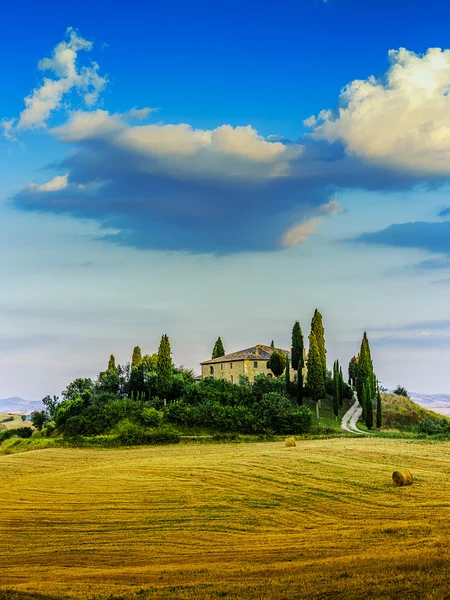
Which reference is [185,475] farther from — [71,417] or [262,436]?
[71,417]

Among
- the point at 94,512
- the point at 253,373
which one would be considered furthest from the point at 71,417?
the point at 94,512

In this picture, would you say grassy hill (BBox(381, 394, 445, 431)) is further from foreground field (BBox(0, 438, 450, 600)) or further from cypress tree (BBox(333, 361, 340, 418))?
foreground field (BBox(0, 438, 450, 600))

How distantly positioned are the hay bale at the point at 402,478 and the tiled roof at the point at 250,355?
6107 cm

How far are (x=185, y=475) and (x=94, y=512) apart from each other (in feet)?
28.6

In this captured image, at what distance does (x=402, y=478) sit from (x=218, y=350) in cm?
7419

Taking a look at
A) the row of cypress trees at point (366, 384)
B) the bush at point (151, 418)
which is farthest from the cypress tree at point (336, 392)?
the bush at point (151, 418)

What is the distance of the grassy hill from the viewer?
7738 centimetres

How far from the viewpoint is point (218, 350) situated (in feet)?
343

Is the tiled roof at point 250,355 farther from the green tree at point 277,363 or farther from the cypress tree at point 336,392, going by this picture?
the cypress tree at point 336,392

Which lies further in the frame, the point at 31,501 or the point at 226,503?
the point at 31,501

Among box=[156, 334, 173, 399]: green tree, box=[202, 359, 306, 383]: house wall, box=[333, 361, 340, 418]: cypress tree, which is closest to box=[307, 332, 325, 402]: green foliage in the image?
box=[333, 361, 340, 418]: cypress tree

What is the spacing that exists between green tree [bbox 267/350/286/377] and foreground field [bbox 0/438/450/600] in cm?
4628

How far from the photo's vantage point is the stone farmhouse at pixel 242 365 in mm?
92188

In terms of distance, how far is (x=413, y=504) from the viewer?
1075 inches
